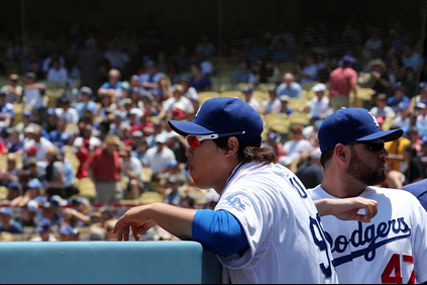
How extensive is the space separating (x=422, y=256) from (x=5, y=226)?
22.2 feet

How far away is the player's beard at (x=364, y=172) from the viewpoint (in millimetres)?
1973

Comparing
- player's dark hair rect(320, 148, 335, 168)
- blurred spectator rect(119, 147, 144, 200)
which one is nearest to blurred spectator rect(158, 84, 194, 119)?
blurred spectator rect(119, 147, 144, 200)

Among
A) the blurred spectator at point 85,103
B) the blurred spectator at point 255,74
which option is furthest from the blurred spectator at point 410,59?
the blurred spectator at point 85,103

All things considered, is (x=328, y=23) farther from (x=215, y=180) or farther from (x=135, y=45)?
(x=215, y=180)

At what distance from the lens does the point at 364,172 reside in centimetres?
198

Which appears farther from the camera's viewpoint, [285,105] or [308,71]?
[308,71]

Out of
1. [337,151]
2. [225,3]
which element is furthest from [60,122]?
[337,151]

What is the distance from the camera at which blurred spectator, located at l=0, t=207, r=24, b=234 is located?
7.46 m

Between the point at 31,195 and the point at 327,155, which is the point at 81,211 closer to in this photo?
the point at 31,195

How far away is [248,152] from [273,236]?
342 mm

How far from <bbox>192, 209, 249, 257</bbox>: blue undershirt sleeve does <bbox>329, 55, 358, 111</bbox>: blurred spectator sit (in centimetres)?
786

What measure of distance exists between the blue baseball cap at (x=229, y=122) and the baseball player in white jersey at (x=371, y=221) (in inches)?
17.5

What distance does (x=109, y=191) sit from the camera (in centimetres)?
845

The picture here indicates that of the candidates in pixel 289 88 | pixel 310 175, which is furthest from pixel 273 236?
pixel 289 88
